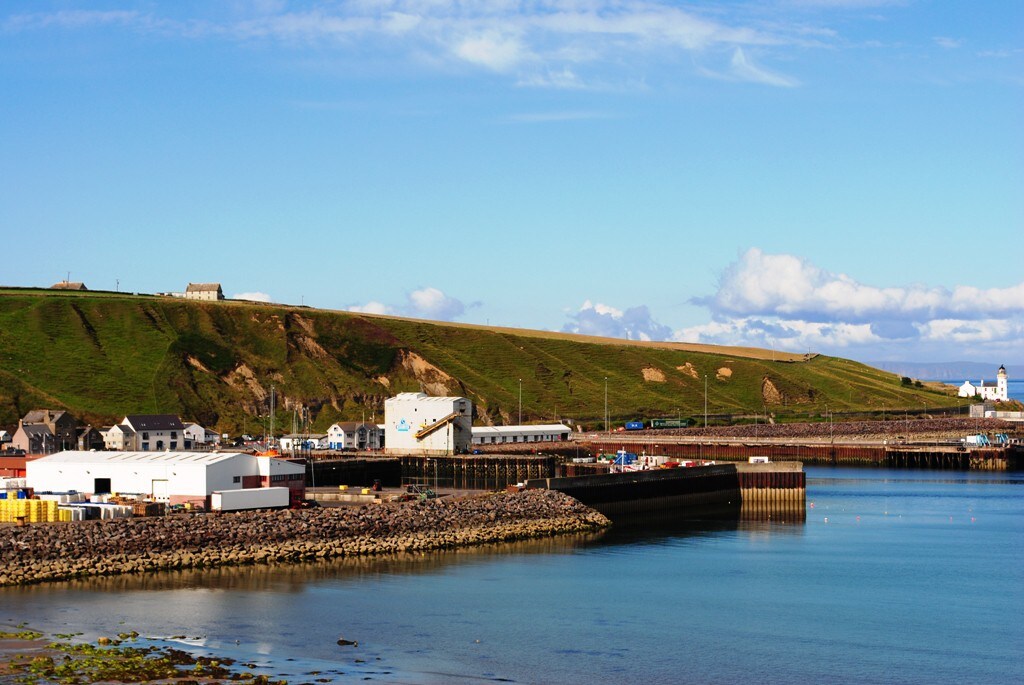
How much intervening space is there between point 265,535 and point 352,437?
240 feet

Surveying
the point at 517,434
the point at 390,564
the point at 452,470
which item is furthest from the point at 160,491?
the point at 517,434

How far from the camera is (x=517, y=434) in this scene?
15188cm

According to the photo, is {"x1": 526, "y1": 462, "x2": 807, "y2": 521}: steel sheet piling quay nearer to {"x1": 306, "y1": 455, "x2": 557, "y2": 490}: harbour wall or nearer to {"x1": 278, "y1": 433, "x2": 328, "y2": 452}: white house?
{"x1": 306, "y1": 455, "x2": 557, "y2": 490}: harbour wall

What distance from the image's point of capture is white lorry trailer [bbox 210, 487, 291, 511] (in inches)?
2936

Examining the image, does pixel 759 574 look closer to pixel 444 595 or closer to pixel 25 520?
pixel 444 595

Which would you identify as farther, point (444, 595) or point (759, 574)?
point (759, 574)

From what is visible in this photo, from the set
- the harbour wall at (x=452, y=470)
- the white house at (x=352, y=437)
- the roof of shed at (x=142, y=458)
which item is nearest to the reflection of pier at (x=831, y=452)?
the white house at (x=352, y=437)

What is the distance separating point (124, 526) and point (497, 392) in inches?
5209

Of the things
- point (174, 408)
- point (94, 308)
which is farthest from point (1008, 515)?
point (94, 308)

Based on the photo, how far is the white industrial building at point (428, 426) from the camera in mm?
130000

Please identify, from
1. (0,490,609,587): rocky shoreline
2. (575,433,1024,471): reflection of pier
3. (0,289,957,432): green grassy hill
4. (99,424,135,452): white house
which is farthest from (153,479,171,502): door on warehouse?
(575,433,1024,471): reflection of pier

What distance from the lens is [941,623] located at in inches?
2207

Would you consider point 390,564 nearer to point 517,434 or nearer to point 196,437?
point 196,437

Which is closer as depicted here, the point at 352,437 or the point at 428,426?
the point at 428,426
